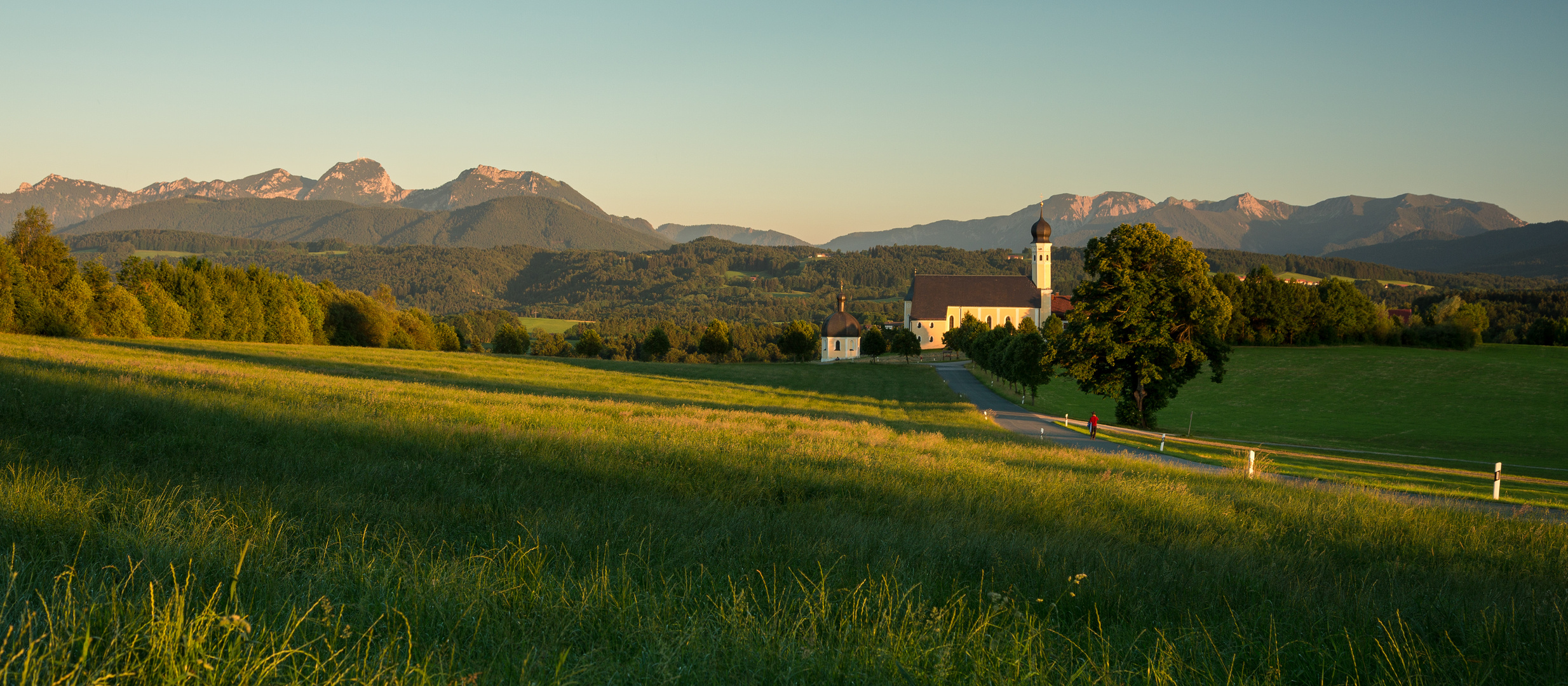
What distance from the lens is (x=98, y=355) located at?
2214 centimetres

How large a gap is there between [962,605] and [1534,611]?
3.32 m

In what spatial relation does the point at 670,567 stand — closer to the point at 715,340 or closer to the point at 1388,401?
the point at 1388,401

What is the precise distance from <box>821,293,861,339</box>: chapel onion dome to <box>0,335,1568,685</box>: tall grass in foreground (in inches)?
4217

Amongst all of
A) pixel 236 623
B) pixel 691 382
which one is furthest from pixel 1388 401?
pixel 236 623

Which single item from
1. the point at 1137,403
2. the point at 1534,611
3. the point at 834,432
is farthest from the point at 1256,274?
the point at 1534,611

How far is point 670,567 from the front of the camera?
421 cm

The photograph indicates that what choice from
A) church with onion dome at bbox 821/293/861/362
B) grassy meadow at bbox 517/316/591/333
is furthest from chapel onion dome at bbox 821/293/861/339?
grassy meadow at bbox 517/316/591/333

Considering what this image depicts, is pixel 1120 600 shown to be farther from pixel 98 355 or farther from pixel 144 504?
pixel 98 355

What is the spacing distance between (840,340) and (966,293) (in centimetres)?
3997

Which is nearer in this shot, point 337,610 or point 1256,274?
point 337,610

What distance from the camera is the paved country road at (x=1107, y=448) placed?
10016 mm

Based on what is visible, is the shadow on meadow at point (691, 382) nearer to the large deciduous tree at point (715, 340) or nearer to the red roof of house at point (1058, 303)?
the large deciduous tree at point (715, 340)

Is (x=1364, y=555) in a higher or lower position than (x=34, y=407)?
lower

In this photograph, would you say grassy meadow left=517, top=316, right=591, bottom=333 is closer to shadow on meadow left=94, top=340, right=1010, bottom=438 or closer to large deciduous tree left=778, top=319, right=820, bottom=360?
large deciduous tree left=778, top=319, right=820, bottom=360
